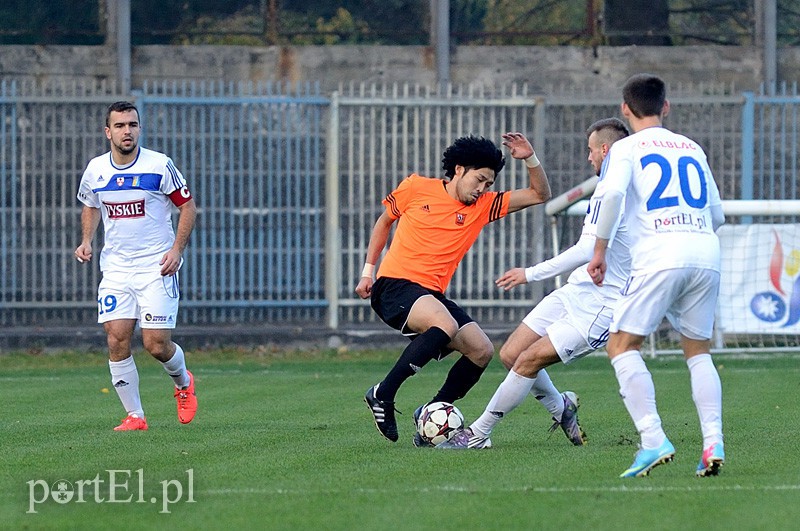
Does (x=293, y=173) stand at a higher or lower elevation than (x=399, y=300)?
higher

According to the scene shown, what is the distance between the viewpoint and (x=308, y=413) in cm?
1044

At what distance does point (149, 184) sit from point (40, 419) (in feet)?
6.12

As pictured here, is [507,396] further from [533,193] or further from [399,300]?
[533,193]

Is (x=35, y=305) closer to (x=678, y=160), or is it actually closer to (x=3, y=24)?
(x=3, y=24)

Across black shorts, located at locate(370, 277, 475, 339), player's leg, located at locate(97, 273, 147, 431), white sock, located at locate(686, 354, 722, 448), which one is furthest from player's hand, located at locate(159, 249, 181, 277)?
white sock, located at locate(686, 354, 722, 448)

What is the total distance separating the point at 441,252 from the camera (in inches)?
336

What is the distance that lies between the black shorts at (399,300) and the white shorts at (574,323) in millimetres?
516

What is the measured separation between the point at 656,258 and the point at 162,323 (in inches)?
159

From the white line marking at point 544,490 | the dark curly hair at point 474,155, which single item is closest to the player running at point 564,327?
the dark curly hair at point 474,155

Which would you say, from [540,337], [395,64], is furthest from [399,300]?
[395,64]

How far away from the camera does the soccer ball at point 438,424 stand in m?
8.02

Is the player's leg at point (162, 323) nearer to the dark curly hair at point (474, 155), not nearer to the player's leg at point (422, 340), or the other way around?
the player's leg at point (422, 340)

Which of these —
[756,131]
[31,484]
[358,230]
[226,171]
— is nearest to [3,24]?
[226,171]

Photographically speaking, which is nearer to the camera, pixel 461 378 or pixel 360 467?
pixel 360 467
